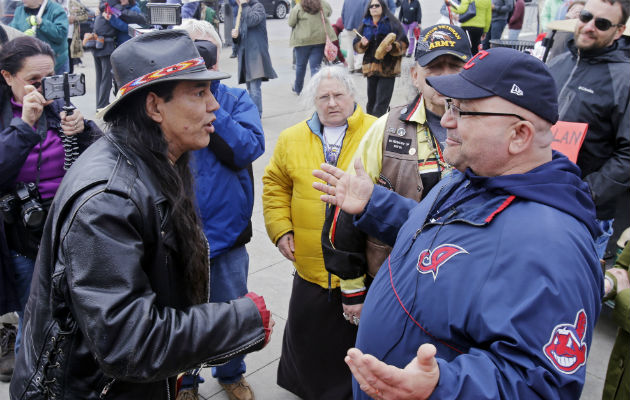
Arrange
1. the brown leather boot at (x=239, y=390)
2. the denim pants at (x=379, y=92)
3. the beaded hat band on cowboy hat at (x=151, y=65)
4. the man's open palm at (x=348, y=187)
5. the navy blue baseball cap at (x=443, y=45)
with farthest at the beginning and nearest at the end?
the denim pants at (x=379, y=92) → the brown leather boot at (x=239, y=390) → the navy blue baseball cap at (x=443, y=45) → the man's open palm at (x=348, y=187) → the beaded hat band on cowboy hat at (x=151, y=65)

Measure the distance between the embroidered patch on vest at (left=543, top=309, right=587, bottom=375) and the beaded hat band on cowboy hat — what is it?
4.49 feet

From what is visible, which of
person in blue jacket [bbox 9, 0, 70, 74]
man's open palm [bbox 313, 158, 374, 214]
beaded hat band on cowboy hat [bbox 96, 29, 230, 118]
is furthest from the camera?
person in blue jacket [bbox 9, 0, 70, 74]

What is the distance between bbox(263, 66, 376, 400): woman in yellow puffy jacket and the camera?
3.32 meters

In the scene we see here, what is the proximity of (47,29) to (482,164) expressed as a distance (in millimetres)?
7302

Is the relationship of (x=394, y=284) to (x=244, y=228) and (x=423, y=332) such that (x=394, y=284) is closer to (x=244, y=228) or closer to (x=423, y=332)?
(x=423, y=332)

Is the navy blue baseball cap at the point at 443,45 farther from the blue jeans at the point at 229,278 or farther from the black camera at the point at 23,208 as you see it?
the black camera at the point at 23,208

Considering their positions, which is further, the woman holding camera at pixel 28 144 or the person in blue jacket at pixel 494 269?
the woman holding camera at pixel 28 144

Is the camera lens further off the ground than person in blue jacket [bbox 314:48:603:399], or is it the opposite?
person in blue jacket [bbox 314:48:603:399]

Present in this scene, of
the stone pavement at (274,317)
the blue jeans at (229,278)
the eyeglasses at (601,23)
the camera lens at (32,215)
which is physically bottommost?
the stone pavement at (274,317)

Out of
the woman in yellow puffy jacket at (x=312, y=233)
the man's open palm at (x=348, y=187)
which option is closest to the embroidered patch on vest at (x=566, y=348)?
the man's open palm at (x=348, y=187)

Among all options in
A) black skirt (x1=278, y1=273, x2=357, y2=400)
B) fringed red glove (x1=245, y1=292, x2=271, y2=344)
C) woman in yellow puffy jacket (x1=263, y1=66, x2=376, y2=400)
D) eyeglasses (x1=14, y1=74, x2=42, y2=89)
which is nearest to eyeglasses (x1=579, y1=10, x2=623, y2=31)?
woman in yellow puffy jacket (x1=263, y1=66, x2=376, y2=400)

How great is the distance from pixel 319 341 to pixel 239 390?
623mm

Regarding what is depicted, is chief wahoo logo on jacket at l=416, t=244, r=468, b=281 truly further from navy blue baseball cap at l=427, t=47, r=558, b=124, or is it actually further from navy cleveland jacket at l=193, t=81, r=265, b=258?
navy cleveland jacket at l=193, t=81, r=265, b=258

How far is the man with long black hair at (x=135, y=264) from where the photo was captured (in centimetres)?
172
